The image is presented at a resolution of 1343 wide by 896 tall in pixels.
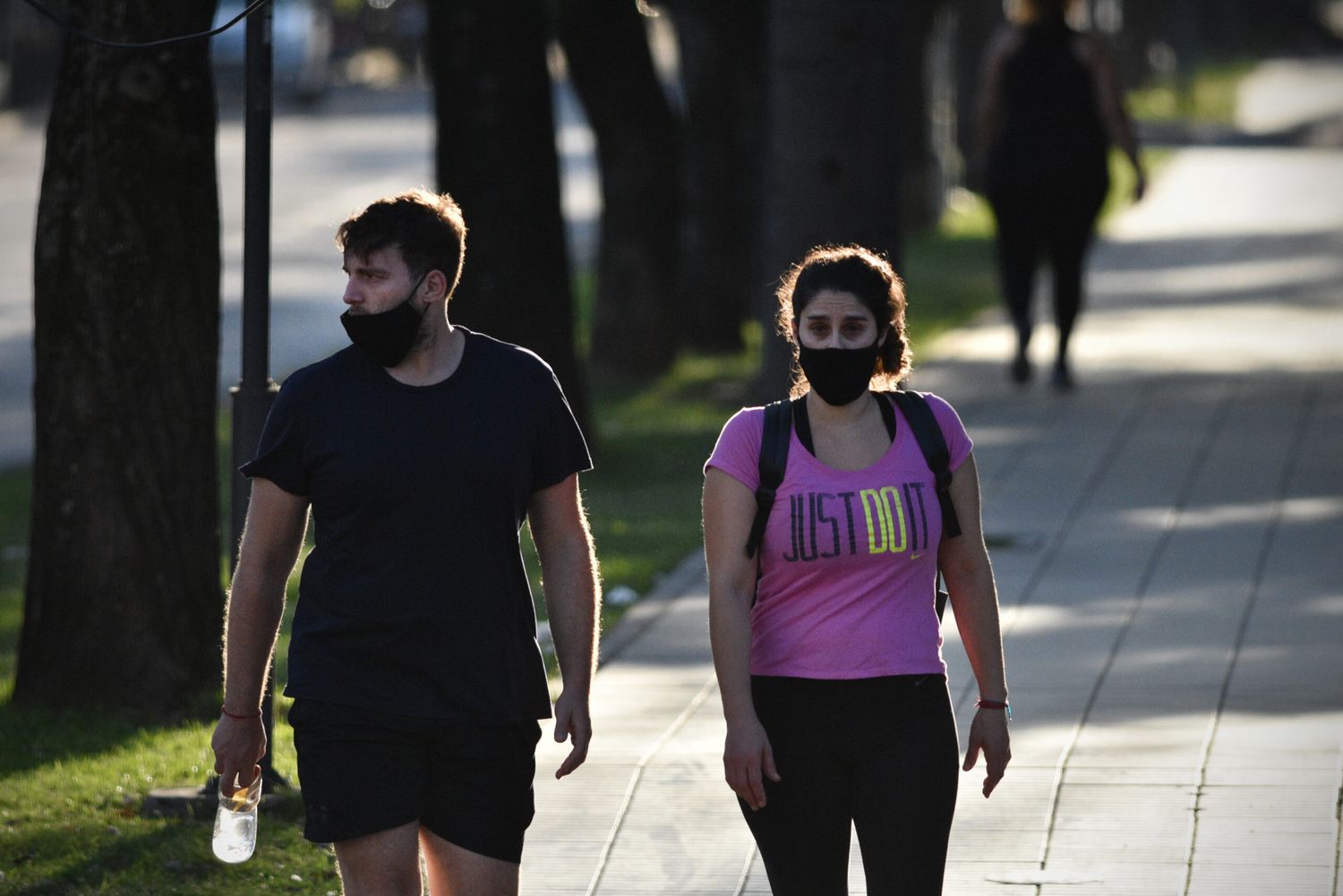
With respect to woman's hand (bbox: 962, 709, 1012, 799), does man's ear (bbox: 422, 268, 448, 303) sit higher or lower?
higher

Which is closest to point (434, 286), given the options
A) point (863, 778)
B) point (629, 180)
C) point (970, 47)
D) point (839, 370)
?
point (839, 370)

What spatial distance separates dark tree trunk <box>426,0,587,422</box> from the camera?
11.0m

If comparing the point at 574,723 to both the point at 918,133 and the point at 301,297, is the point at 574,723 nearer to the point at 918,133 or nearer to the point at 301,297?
the point at 301,297

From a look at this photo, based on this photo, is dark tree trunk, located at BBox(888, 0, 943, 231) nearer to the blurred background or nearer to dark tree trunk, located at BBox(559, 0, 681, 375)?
the blurred background

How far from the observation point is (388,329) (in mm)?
3926

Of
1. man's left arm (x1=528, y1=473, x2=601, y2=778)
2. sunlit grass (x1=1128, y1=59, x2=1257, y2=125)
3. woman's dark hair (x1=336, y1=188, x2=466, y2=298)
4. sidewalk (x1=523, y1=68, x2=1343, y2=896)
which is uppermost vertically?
sunlit grass (x1=1128, y1=59, x2=1257, y2=125)

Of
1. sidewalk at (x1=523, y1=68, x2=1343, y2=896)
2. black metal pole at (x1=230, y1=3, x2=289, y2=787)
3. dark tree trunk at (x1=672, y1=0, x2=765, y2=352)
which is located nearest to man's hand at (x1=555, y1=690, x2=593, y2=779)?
sidewalk at (x1=523, y1=68, x2=1343, y2=896)

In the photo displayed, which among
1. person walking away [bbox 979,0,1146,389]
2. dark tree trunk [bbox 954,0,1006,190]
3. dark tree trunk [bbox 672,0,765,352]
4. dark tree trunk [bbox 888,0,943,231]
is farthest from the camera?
dark tree trunk [bbox 954,0,1006,190]

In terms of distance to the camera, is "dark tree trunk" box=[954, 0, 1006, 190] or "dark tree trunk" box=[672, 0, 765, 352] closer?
"dark tree trunk" box=[672, 0, 765, 352]

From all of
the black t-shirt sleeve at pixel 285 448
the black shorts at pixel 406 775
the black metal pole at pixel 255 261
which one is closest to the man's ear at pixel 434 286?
the black t-shirt sleeve at pixel 285 448

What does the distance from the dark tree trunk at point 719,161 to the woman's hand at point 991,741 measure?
39.1ft

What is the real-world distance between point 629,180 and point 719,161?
1558 millimetres

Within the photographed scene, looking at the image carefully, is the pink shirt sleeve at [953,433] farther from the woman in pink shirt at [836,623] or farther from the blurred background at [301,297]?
the blurred background at [301,297]

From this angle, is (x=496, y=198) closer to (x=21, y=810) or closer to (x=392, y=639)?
(x=21, y=810)
